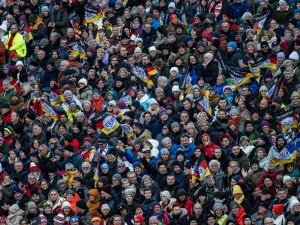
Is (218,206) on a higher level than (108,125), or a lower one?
higher

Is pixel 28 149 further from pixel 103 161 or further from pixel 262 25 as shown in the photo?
→ pixel 262 25

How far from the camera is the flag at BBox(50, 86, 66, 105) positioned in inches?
1404

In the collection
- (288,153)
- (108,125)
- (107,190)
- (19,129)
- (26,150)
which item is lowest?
(19,129)

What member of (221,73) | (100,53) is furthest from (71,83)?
(221,73)

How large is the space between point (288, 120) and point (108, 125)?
152 inches

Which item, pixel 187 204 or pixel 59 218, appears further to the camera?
pixel 59 218

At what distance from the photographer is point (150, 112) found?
33969 millimetres

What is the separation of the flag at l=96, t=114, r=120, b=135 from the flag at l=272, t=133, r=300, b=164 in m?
4.03

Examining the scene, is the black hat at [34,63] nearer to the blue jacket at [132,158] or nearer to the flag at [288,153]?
the blue jacket at [132,158]

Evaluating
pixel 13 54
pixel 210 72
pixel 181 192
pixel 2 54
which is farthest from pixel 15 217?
pixel 2 54

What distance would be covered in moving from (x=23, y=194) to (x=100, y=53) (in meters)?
5.77

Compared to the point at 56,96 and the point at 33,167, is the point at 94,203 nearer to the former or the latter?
the point at 33,167

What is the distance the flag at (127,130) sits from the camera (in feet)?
111

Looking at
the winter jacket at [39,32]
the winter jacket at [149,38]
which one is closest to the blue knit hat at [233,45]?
the winter jacket at [149,38]
